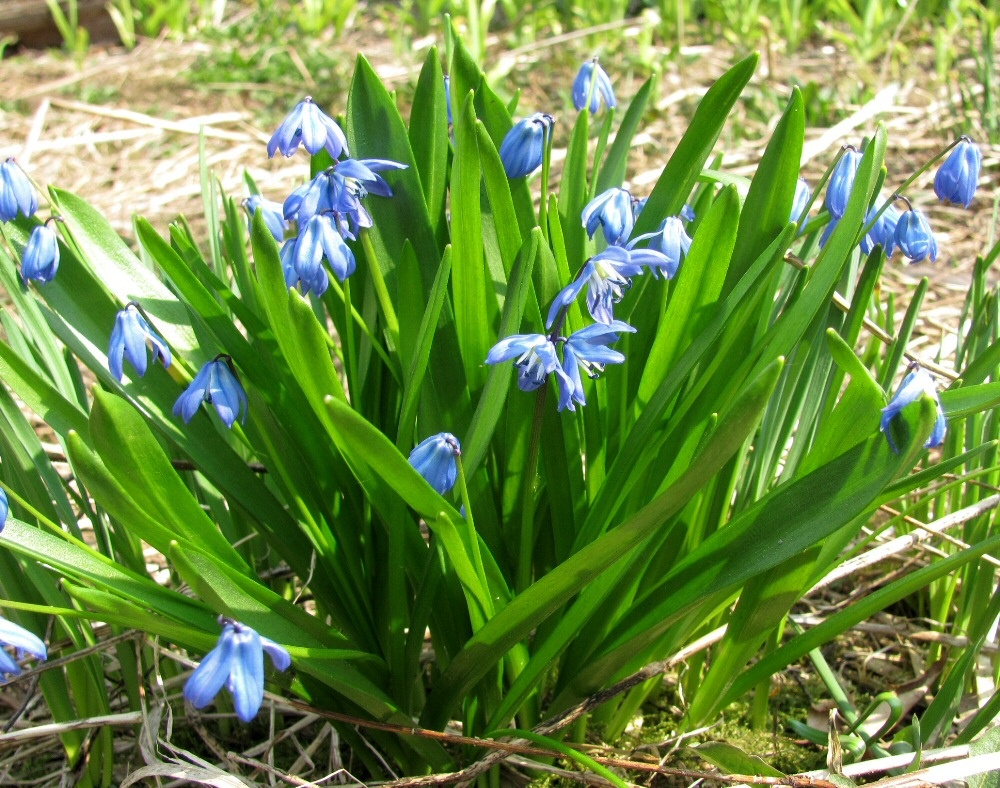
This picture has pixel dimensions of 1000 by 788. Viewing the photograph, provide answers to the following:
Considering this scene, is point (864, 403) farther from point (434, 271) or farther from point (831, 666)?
point (831, 666)

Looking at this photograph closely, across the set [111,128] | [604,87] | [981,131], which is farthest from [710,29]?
[604,87]

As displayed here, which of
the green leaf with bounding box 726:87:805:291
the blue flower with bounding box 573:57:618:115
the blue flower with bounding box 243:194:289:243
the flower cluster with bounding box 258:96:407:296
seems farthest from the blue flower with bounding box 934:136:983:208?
the blue flower with bounding box 243:194:289:243

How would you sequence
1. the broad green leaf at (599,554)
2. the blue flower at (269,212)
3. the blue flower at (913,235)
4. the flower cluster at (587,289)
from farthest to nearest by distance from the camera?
the blue flower at (269,212), the blue flower at (913,235), the flower cluster at (587,289), the broad green leaf at (599,554)

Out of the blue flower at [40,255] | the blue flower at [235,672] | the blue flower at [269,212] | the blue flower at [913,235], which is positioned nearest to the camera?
→ the blue flower at [235,672]

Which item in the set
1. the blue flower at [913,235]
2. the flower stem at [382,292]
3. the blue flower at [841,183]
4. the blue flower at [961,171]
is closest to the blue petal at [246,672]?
the flower stem at [382,292]

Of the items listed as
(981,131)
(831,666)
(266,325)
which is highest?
(266,325)

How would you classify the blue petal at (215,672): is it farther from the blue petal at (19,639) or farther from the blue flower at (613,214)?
the blue flower at (613,214)

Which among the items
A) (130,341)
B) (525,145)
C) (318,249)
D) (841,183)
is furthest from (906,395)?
(130,341)
